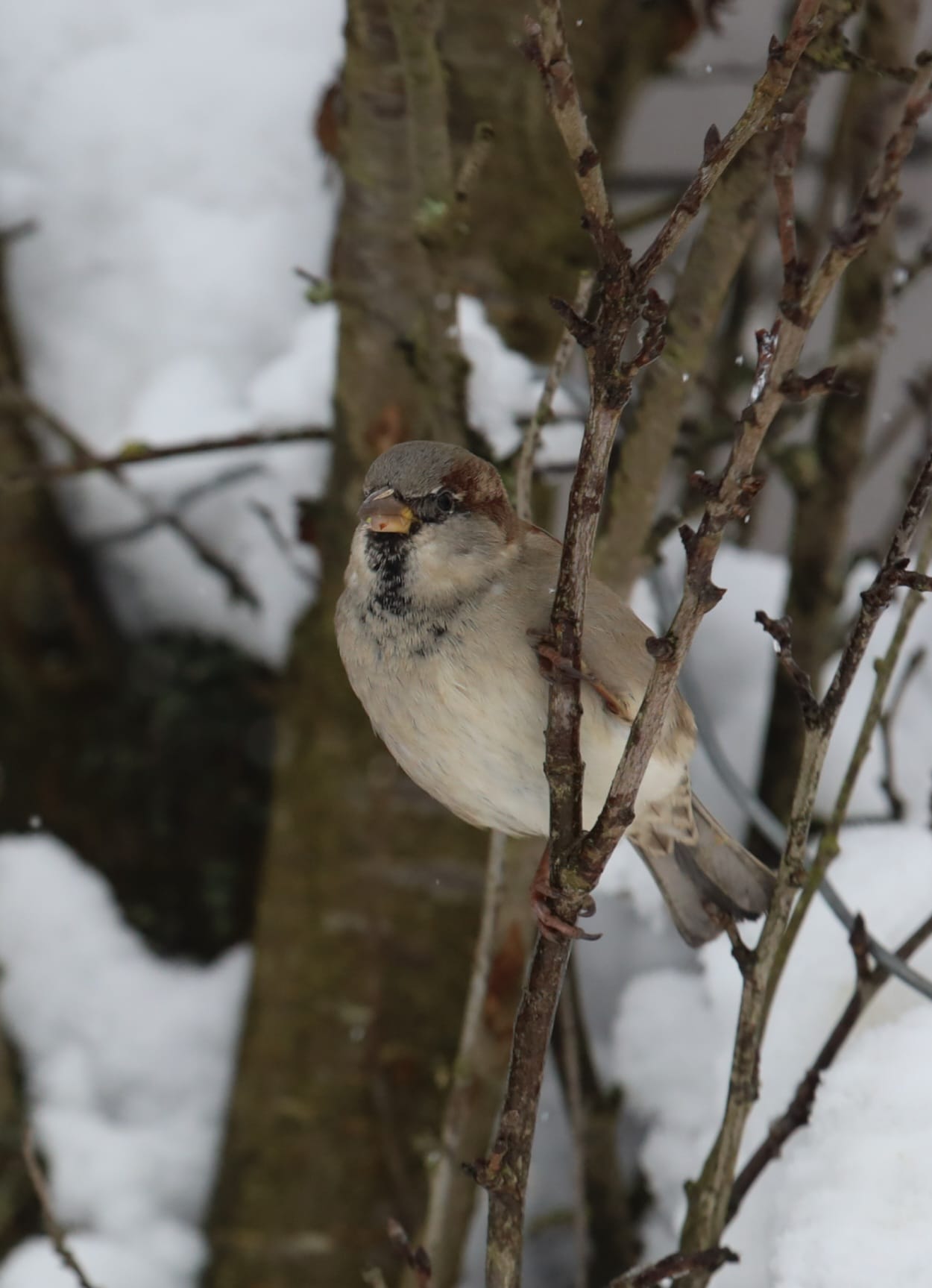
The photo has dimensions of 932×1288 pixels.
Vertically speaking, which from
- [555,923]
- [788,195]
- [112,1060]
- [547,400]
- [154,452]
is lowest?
[555,923]

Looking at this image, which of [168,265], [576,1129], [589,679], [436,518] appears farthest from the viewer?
[168,265]

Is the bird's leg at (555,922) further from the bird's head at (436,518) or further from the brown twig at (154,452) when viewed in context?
the brown twig at (154,452)

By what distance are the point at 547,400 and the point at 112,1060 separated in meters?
1.64

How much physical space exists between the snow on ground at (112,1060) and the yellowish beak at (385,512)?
144 cm

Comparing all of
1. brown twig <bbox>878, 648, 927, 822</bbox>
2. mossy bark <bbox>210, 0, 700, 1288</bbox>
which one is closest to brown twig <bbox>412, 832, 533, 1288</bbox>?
mossy bark <bbox>210, 0, 700, 1288</bbox>

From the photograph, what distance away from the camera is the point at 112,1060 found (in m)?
2.54

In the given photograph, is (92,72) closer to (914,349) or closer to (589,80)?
(589,80)

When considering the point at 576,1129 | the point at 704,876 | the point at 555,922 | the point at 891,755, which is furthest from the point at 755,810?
the point at 555,922

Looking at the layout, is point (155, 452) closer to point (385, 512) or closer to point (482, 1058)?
point (385, 512)

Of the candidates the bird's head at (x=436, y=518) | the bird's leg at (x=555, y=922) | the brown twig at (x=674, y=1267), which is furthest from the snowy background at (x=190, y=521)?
the bird's leg at (x=555, y=922)

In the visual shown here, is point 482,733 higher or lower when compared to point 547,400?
lower

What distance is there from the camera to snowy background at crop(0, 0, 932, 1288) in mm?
2297

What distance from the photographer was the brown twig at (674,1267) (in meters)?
1.21

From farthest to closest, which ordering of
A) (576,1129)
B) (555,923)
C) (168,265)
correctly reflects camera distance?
(168,265) → (576,1129) → (555,923)
